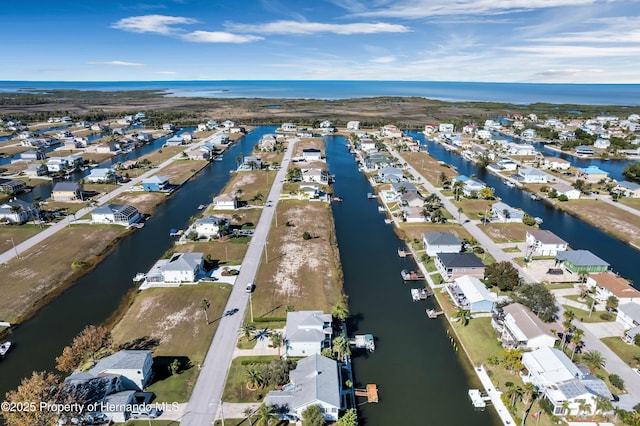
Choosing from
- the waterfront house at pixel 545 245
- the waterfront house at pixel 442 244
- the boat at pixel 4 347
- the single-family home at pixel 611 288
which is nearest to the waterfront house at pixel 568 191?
the waterfront house at pixel 545 245

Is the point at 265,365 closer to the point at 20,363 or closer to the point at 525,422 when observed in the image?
the point at 525,422

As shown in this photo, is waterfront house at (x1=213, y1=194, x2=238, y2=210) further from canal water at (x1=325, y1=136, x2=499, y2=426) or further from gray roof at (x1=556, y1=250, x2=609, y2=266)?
gray roof at (x1=556, y1=250, x2=609, y2=266)

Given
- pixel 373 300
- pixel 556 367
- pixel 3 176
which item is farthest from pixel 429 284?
pixel 3 176

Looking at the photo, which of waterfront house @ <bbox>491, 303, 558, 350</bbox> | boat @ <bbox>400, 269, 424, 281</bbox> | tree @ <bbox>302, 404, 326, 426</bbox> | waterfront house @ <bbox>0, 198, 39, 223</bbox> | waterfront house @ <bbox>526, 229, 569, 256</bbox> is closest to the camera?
tree @ <bbox>302, 404, 326, 426</bbox>

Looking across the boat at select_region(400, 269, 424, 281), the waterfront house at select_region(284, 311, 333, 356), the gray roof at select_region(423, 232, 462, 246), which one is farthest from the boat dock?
the gray roof at select_region(423, 232, 462, 246)

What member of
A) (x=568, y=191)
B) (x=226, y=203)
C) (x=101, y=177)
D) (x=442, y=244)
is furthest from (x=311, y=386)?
(x=101, y=177)

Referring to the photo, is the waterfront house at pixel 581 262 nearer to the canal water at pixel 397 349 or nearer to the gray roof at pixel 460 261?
the gray roof at pixel 460 261
